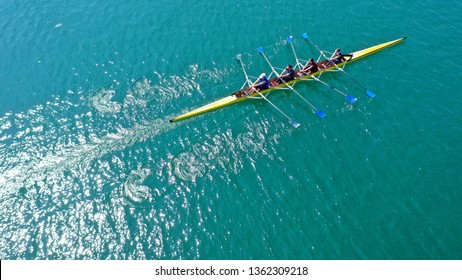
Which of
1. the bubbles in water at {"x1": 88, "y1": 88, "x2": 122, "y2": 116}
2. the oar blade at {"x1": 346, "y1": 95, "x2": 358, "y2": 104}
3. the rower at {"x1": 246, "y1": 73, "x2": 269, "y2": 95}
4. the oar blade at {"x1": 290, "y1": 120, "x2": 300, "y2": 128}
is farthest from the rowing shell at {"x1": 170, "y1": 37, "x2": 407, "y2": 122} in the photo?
the bubbles in water at {"x1": 88, "y1": 88, "x2": 122, "y2": 116}

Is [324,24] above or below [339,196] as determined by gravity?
above

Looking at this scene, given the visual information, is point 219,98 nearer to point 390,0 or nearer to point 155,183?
point 155,183

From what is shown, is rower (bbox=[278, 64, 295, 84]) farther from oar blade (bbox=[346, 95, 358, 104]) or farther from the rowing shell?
oar blade (bbox=[346, 95, 358, 104])

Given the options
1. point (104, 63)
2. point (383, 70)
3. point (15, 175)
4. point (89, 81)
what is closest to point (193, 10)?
point (104, 63)

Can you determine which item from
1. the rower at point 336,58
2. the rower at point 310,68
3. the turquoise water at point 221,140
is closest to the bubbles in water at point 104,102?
the turquoise water at point 221,140

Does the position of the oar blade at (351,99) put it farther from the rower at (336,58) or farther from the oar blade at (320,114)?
the rower at (336,58)

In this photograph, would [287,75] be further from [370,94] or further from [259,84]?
[370,94]
